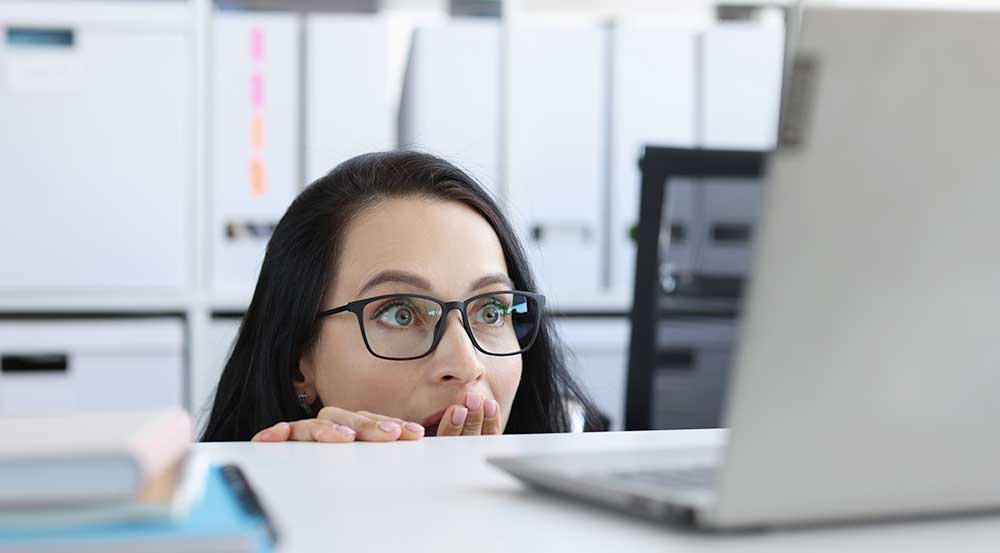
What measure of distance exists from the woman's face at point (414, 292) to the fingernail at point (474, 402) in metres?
0.02

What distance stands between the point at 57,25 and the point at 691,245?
1258 millimetres

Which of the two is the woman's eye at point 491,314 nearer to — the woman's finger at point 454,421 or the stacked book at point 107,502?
the woman's finger at point 454,421

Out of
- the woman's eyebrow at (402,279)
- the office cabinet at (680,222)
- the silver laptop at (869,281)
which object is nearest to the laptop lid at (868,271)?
the silver laptop at (869,281)

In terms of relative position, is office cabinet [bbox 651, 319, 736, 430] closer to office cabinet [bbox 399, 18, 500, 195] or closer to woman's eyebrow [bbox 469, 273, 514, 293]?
woman's eyebrow [bbox 469, 273, 514, 293]

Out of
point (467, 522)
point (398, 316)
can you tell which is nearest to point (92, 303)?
point (398, 316)

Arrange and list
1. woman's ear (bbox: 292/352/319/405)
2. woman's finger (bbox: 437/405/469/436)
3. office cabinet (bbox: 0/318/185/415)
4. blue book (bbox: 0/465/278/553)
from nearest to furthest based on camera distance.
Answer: blue book (bbox: 0/465/278/553) → woman's finger (bbox: 437/405/469/436) → woman's ear (bbox: 292/352/319/405) → office cabinet (bbox: 0/318/185/415)

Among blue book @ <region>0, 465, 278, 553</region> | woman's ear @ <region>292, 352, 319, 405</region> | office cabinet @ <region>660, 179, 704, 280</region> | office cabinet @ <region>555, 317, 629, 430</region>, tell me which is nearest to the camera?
blue book @ <region>0, 465, 278, 553</region>

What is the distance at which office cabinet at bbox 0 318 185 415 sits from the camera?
6.16 feet

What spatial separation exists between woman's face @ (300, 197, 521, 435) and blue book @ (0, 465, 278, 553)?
60cm

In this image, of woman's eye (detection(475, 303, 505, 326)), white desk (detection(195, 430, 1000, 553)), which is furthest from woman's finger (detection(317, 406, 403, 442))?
woman's eye (detection(475, 303, 505, 326))

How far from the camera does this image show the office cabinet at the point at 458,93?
6.47 feet

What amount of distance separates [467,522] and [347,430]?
28cm

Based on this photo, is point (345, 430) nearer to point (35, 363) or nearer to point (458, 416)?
point (458, 416)

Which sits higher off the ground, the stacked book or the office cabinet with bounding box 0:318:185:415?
the stacked book
